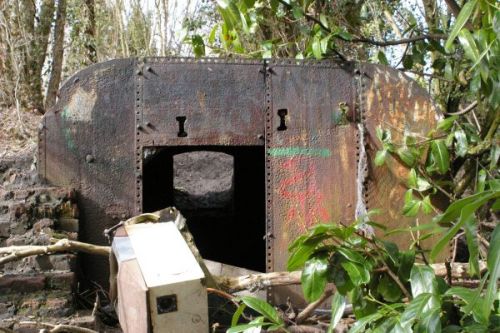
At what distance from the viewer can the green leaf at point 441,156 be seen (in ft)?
14.6

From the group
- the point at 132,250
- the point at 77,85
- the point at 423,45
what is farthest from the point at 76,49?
the point at 132,250

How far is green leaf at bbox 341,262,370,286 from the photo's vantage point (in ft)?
8.27

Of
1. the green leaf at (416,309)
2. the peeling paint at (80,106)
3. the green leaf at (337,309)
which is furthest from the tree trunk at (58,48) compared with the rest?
the green leaf at (416,309)

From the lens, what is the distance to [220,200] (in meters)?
8.36

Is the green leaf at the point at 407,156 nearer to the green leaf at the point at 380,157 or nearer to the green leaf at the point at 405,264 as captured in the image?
the green leaf at the point at 380,157

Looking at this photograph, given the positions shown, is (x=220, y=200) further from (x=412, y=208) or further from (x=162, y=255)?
(x=162, y=255)

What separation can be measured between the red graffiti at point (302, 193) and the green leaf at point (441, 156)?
0.92 m

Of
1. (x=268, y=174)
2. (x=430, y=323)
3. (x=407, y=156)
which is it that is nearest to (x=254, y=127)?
(x=268, y=174)

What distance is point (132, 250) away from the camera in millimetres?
3311

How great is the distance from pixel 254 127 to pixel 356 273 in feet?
8.04

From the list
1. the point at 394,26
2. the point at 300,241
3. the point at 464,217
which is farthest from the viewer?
the point at 394,26

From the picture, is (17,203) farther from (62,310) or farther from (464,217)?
(464,217)

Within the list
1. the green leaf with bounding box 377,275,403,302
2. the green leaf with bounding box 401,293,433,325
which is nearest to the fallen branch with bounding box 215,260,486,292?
the green leaf with bounding box 377,275,403,302

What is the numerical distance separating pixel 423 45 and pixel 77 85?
2945 mm
